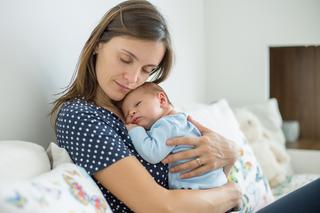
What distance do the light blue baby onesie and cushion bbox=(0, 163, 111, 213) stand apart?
0.20 m

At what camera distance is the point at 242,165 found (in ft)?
6.31

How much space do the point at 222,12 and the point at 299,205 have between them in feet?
6.27

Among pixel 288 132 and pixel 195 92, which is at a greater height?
pixel 195 92

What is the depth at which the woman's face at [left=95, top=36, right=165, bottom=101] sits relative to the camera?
1.32 m

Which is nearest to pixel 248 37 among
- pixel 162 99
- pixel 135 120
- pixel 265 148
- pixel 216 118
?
pixel 265 148

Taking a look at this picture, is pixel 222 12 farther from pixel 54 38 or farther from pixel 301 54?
pixel 54 38

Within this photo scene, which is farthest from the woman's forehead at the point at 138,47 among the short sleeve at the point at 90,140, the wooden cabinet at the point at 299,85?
the wooden cabinet at the point at 299,85

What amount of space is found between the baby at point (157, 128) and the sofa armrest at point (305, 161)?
147 centimetres

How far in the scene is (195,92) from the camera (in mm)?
2896

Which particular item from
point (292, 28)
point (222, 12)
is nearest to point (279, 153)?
point (292, 28)

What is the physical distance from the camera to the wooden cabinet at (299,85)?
3.12 m

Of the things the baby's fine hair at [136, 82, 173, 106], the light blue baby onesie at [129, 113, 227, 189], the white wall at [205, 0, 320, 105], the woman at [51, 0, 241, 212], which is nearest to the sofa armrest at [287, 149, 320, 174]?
the white wall at [205, 0, 320, 105]

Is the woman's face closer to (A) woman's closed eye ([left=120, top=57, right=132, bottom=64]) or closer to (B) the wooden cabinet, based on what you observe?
(A) woman's closed eye ([left=120, top=57, right=132, bottom=64])

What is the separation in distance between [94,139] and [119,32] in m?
0.34
